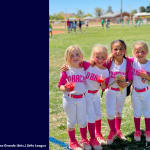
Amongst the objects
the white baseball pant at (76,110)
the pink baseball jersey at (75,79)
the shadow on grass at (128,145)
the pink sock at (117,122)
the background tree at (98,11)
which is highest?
the background tree at (98,11)

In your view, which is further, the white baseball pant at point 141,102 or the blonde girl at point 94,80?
the white baseball pant at point 141,102

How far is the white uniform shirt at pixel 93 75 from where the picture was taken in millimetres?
3752

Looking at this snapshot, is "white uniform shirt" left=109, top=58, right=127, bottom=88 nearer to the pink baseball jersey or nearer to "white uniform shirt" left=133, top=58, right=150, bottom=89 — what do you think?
"white uniform shirt" left=133, top=58, right=150, bottom=89

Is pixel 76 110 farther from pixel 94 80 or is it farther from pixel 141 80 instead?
pixel 141 80

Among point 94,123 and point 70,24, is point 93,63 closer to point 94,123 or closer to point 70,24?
point 94,123

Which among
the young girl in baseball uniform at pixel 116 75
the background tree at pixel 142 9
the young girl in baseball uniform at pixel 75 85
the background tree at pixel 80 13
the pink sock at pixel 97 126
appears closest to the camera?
the young girl in baseball uniform at pixel 75 85

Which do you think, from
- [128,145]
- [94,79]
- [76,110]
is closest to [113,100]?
[94,79]

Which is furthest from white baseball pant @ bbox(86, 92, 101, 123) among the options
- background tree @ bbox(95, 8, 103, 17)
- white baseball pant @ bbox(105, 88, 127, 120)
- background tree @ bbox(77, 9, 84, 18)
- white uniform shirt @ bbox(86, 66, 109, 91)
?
background tree @ bbox(95, 8, 103, 17)

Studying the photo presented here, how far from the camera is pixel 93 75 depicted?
3.75 meters

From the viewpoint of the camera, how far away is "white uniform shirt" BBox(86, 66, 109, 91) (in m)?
3.75

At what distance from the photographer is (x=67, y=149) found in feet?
12.9

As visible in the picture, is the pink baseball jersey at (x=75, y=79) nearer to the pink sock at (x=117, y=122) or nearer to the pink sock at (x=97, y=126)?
the pink sock at (x=97, y=126)

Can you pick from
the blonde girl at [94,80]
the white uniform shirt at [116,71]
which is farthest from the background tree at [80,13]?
the blonde girl at [94,80]

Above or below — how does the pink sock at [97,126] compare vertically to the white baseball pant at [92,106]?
below
